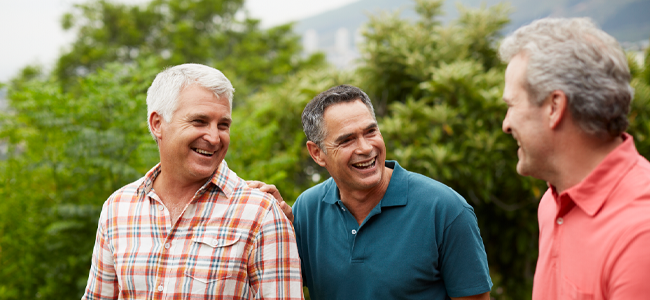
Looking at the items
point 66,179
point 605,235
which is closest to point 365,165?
point 605,235

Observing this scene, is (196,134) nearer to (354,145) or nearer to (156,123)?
(156,123)

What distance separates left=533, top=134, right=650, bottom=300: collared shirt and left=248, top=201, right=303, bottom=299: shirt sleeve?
1.01 meters

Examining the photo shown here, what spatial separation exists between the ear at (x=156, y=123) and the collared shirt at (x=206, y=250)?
309 mm

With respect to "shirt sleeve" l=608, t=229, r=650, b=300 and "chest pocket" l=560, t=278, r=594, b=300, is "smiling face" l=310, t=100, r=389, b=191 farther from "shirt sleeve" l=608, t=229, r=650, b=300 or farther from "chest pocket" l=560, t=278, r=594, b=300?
"shirt sleeve" l=608, t=229, r=650, b=300

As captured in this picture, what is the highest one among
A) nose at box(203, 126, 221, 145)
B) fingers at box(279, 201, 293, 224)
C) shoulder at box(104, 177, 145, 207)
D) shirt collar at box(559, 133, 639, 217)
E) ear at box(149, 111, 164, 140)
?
ear at box(149, 111, 164, 140)

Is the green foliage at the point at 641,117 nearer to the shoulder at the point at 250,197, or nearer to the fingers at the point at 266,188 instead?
the fingers at the point at 266,188

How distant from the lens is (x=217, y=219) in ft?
6.44

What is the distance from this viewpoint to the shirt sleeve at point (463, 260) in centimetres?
193

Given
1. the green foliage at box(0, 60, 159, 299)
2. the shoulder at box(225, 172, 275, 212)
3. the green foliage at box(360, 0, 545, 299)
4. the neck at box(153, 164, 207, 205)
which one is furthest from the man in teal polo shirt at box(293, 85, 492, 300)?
the green foliage at box(0, 60, 159, 299)

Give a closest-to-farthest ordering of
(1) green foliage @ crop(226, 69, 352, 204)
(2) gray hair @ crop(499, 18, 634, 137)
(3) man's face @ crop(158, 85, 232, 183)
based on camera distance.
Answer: (2) gray hair @ crop(499, 18, 634, 137)
(3) man's face @ crop(158, 85, 232, 183)
(1) green foliage @ crop(226, 69, 352, 204)

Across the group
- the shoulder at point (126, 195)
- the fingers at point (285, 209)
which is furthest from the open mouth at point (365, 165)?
the shoulder at point (126, 195)

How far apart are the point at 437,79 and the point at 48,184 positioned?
4.11m

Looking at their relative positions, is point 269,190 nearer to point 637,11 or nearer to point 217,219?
point 217,219

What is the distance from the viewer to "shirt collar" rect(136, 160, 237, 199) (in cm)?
203
